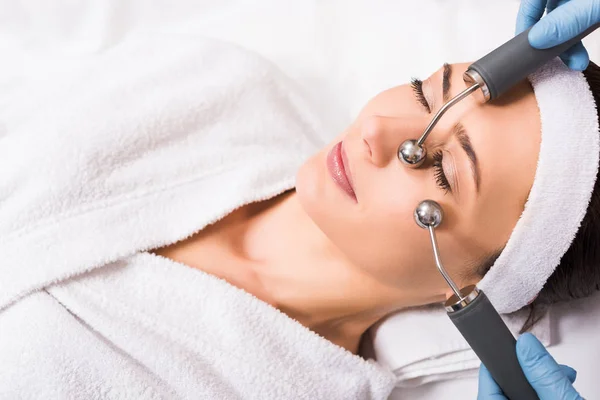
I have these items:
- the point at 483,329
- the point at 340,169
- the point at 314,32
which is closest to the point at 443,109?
the point at 340,169

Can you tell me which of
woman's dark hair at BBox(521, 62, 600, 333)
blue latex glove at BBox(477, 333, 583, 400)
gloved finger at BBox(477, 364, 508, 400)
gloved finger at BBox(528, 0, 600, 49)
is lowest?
gloved finger at BBox(477, 364, 508, 400)

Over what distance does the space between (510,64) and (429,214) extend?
0.85 ft

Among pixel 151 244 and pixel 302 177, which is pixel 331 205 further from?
pixel 151 244

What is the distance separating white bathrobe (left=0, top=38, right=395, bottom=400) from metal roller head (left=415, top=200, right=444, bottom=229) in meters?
0.34

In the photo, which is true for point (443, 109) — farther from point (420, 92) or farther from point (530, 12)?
point (530, 12)

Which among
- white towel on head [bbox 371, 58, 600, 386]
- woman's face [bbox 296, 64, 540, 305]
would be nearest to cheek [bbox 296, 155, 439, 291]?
woman's face [bbox 296, 64, 540, 305]

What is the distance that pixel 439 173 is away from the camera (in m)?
0.96

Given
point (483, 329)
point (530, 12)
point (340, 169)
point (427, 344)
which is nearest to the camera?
point (483, 329)

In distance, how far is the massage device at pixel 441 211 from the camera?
0.91m

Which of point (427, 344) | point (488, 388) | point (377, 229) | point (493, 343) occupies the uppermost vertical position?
point (377, 229)

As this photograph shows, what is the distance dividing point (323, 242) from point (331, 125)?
511 millimetres

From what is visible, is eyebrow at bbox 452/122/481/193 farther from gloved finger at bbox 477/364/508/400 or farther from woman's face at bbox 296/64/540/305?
gloved finger at bbox 477/364/508/400

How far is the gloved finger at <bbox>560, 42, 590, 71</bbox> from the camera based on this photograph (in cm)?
99

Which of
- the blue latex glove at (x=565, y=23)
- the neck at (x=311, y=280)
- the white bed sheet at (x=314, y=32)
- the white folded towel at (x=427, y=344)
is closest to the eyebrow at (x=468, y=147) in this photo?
the blue latex glove at (x=565, y=23)
